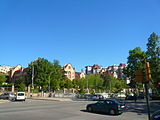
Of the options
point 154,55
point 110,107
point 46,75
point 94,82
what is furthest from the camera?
point 94,82

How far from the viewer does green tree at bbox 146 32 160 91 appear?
2883 cm

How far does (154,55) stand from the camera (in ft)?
101

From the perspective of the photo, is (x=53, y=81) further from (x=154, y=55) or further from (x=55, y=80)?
(x=154, y=55)

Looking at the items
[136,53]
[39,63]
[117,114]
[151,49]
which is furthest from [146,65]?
[39,63]

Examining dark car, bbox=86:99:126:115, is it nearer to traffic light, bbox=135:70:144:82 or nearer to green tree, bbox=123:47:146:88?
traffic light, bbox=135:70:144:82

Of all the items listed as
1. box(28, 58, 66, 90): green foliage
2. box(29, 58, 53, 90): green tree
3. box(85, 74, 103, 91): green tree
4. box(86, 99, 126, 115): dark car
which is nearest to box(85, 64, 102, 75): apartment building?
box(85, 74, 103, 91): green tree

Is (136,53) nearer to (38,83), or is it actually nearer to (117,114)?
(117,114)

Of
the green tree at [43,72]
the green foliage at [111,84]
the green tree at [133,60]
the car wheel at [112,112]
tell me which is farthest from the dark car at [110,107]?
the green foliage at [111,84]

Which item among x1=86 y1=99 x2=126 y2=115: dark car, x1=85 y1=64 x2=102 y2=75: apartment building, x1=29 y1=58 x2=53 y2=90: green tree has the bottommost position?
x1=86 y1=99 x2=126 y2=115: dark car

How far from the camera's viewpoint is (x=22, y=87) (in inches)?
2226

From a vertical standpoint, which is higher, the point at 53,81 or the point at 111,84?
the point at 53,81

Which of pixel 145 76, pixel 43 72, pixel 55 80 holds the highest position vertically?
pixel 43 72

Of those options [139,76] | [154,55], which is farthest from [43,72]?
[139,76]

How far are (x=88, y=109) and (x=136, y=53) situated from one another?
87.8ft
